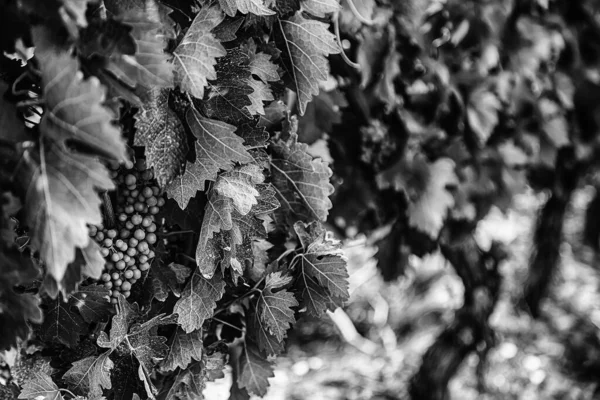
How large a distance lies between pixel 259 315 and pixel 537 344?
1869mm

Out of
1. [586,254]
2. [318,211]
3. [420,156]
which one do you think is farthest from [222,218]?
[586,254]

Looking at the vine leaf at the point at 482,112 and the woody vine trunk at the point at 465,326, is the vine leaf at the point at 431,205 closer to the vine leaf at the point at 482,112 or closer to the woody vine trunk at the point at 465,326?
the vine leaf at the point at 482,112

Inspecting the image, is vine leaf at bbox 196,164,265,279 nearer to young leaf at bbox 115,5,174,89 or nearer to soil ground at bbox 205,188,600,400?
young leaf at bbox 115,5,174,89

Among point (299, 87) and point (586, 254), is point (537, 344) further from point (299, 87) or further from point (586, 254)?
point (299, 87)

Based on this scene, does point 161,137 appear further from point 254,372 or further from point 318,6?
point 254,372

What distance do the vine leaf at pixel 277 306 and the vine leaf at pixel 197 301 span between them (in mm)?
82

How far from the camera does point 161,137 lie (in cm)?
79

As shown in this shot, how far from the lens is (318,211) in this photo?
1.05 meters

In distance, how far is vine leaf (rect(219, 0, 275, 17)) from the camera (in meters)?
0.82

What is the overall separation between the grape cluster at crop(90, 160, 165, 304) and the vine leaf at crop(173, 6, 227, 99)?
0.51ft

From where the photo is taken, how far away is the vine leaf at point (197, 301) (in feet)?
2.92

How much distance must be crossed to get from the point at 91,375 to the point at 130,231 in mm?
220

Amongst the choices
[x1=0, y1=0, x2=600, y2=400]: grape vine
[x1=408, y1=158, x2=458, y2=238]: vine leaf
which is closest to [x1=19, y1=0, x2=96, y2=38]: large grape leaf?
[x1=0, y1=0, x2=600, y2=400]: grape vine

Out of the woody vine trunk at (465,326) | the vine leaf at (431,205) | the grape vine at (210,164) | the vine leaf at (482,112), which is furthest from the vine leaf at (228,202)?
the woody vine trunk at (465,326)
